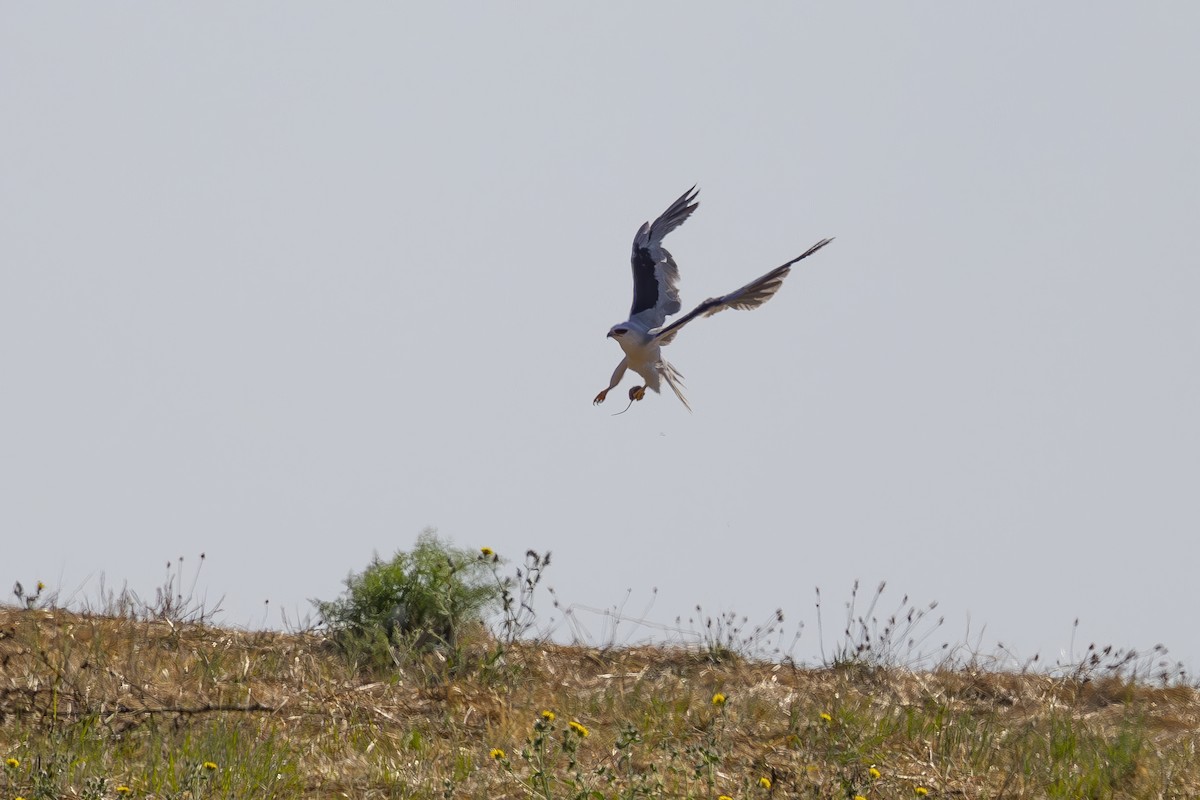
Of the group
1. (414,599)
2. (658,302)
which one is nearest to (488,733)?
(414,599)

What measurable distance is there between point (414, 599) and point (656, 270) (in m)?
2.93

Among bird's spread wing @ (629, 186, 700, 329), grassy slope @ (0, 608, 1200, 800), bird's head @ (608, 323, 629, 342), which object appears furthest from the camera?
bird's spread wing @ (629, 186, 700, 329)

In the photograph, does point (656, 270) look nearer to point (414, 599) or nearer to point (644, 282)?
point (644, 282)

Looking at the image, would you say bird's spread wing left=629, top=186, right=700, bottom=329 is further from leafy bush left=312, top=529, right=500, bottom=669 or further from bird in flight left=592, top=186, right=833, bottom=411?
leafy bush left=312, top=529, right=500, bottom=669

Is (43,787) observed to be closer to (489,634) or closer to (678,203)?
(489,634)

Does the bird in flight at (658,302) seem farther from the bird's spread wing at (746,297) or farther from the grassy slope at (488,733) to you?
the grassy slope at (488,733)

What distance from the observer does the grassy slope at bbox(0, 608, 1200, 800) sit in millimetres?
6141

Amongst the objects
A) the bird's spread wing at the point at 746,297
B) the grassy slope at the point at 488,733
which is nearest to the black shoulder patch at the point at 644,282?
the bird's spread wing at the point at 746,297

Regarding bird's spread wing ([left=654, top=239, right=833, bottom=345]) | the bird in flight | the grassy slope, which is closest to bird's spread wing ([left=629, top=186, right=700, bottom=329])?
the bird in flight

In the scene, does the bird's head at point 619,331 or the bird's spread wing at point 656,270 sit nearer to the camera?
the bird's head at point 619,331

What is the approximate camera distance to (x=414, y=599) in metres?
9.13

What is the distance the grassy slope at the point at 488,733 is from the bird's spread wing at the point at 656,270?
8.72 feet

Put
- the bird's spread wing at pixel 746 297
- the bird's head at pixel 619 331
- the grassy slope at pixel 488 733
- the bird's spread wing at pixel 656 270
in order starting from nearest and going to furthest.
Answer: the grassy slope at pixel 488 733, the bird's spread wing at pixel 746 297, the bird's head at pixel 619 331, the bird's spread wing at pixel 656 270

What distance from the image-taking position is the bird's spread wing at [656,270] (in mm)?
10422
